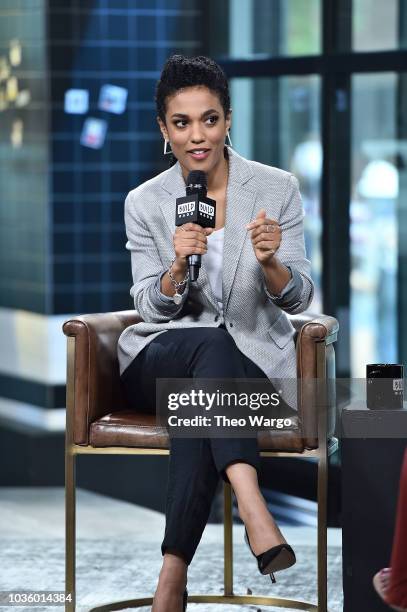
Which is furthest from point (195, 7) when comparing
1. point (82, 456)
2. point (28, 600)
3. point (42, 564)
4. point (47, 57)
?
point (28, 600)

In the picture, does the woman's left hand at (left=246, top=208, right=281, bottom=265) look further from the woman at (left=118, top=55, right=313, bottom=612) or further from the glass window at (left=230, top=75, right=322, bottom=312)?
the glass window at (left=230, top=75, right=322, bottom=312)

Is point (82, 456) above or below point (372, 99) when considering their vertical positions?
below

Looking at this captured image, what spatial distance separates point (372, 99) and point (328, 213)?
447 millimetres

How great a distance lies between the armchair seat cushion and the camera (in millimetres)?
2969

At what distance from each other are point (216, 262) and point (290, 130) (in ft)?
5.52

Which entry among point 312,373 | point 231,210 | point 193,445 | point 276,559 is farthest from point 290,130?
point 276,559

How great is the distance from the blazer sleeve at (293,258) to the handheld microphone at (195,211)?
0.31 metres

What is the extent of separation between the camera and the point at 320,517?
2973 millimetres

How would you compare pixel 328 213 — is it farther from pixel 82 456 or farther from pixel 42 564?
pixel 42 564

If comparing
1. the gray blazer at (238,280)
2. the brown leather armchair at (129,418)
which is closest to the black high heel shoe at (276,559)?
the brown leather armchair at (129,418)

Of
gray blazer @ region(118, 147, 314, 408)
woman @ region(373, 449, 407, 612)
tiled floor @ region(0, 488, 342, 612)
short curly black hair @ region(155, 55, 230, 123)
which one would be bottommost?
tiled floor @ region(0, 488, 342, 612)

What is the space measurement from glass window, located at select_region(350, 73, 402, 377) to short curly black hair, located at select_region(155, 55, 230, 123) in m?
1.54

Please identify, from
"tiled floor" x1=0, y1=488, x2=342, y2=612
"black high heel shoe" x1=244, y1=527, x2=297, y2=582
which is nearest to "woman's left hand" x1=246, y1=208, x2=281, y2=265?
"black high heel shoe" x1=244, y1=527, x2=297, y2=582

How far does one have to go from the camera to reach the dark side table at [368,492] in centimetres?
273
